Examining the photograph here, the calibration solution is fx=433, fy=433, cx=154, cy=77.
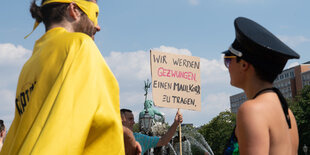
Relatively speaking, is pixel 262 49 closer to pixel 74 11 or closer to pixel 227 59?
pixel 227 59

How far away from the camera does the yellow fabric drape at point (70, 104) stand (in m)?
1.53

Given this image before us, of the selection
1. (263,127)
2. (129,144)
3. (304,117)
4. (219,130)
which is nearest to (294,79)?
(219,130)

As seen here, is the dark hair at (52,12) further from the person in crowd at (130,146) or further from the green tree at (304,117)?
the green tree at (304,117)

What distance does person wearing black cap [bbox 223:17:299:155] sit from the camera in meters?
2.19

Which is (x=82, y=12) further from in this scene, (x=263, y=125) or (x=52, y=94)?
(x=263, y=125)

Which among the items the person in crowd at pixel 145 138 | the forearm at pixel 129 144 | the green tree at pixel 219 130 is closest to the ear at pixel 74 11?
the forearm at pixel 129 144

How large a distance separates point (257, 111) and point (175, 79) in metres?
6.64

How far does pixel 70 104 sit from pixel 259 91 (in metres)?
1.25

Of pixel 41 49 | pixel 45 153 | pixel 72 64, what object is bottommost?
pixel 45 153

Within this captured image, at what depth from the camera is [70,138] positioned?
1.52 metres

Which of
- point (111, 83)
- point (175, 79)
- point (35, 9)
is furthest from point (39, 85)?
point (175, 79)

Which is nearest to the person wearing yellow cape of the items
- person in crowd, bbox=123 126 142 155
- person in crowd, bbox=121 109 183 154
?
person in crowd, bbox=123 126 142 155

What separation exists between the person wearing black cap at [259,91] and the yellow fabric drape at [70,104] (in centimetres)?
80

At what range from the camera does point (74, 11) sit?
2043 millimetres
